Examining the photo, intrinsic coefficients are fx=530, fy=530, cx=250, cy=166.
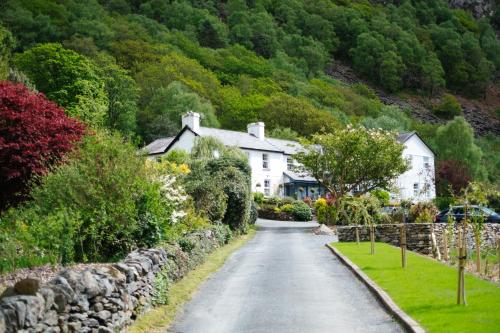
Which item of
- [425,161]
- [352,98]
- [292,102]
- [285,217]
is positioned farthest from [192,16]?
[285,217]

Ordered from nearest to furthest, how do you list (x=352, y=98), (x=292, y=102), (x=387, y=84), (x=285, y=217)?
(x=285, y=217)
(x=292, y=102)
(x=352, y=98)
(x=387, y=84)

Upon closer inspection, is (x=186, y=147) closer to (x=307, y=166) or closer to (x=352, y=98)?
(x=307, y=166)

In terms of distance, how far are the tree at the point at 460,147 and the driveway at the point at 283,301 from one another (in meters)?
62.9

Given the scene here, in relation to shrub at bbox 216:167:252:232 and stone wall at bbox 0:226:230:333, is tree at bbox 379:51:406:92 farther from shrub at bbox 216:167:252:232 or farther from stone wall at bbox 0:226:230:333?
stone wall at bbox 0:226:230:333

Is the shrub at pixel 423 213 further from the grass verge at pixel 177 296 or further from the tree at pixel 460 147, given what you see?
the tree at pixel 460 147

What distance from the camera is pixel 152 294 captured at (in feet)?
39.3

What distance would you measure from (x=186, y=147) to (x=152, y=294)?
43.6m

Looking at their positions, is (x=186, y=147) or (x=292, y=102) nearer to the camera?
(x=186, y=147)

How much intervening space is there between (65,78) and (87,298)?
175 ft

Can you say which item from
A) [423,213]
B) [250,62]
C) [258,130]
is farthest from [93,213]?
[250,62]

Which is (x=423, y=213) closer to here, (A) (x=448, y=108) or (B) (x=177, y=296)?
(B) (x=177, y=296)

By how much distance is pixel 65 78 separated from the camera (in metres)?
57.9

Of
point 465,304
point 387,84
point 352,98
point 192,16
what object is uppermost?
point 192,16

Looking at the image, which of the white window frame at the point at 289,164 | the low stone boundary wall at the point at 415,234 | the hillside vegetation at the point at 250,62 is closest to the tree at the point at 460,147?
the hillside vegetation at the point at 250,62
